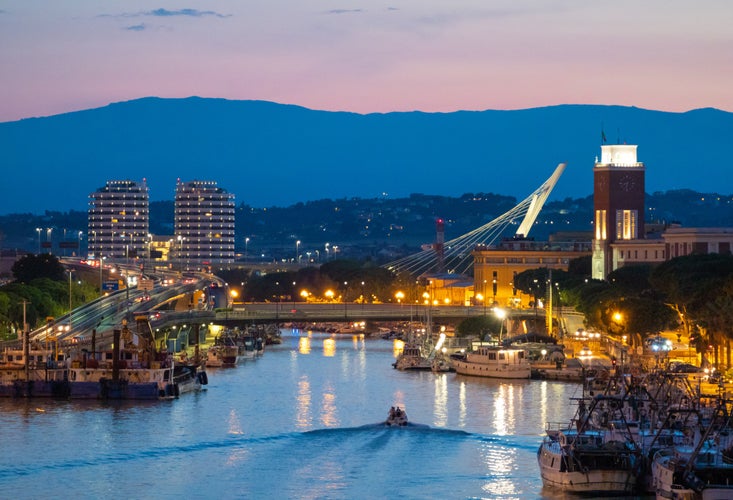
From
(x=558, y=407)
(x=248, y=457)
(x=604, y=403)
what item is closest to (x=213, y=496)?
(x=248, y=457)

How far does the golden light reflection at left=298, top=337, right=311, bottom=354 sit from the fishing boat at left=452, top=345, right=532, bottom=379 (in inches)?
771

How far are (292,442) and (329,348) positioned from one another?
4884 centimetres

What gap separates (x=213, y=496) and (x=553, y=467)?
25.4 feet

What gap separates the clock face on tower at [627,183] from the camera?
122m

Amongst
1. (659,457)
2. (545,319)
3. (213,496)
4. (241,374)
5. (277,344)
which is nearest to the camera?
(659,457)

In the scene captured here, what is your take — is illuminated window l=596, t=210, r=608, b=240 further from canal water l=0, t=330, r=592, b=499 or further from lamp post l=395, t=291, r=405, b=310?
canal water l=0, t=330, r=592, b=499

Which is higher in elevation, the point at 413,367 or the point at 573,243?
the point at 573,243

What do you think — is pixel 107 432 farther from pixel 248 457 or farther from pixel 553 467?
pixel 553 467

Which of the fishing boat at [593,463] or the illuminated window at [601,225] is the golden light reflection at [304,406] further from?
the illuminated window at [601,225]

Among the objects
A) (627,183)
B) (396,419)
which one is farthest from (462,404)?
(627,183)

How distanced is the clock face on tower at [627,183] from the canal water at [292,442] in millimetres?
49990

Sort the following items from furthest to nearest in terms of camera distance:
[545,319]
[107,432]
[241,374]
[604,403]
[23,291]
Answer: [545,319]
[23,291]
[241,374]
[107,432]
[604,403]

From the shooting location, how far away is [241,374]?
8075 centimetres

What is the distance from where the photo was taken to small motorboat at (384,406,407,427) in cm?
5522
